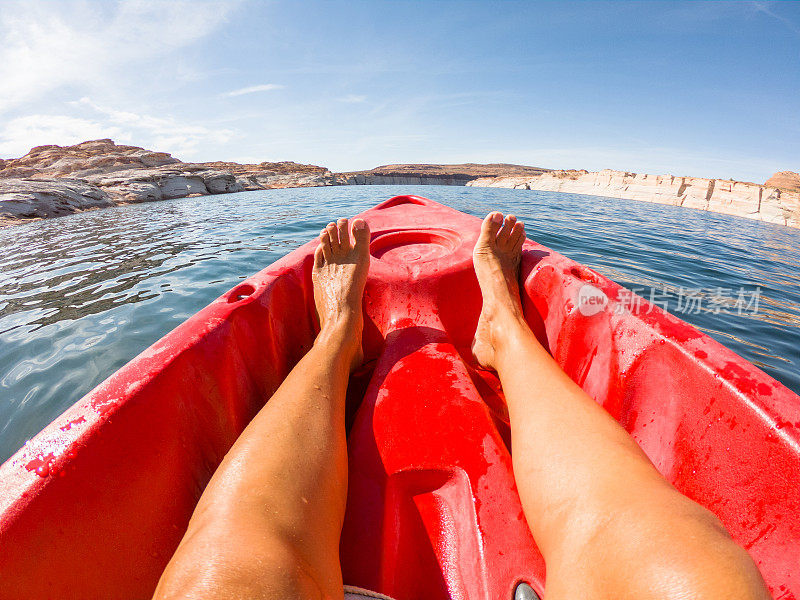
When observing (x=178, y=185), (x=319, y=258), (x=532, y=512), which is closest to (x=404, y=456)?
(x=532, y=512)

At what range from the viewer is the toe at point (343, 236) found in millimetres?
1732

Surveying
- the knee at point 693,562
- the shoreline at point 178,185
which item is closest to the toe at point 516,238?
the knee at point 693,562

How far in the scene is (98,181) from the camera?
55.4 feet

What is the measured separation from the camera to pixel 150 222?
8.12 meters

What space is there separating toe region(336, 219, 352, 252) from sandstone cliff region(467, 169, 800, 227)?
23023 mm

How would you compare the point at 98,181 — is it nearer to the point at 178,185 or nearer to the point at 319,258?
the point at 178,185

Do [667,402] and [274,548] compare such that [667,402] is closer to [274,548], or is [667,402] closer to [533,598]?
[533,598]

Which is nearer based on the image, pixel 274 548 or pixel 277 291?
pixel 274 548

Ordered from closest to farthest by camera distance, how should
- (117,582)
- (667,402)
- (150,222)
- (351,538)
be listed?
(117,582) < (351,538) < (667,402) < (150,222)

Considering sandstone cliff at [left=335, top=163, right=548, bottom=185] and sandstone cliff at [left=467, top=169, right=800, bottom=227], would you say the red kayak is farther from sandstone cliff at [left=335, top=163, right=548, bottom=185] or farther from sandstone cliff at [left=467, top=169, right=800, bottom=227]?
sandstone cliff at [left=335, top=163, right=548, bottom=185]

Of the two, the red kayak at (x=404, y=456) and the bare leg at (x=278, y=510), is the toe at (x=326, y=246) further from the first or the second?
the bare leg at (x=278, y=510)

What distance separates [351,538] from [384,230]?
1.60 metres

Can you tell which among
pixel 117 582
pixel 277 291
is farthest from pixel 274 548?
pixel 277 291

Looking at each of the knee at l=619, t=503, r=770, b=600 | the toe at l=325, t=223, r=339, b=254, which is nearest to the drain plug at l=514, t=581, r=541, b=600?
the knee at l=619, t=503, r=770, b=600
